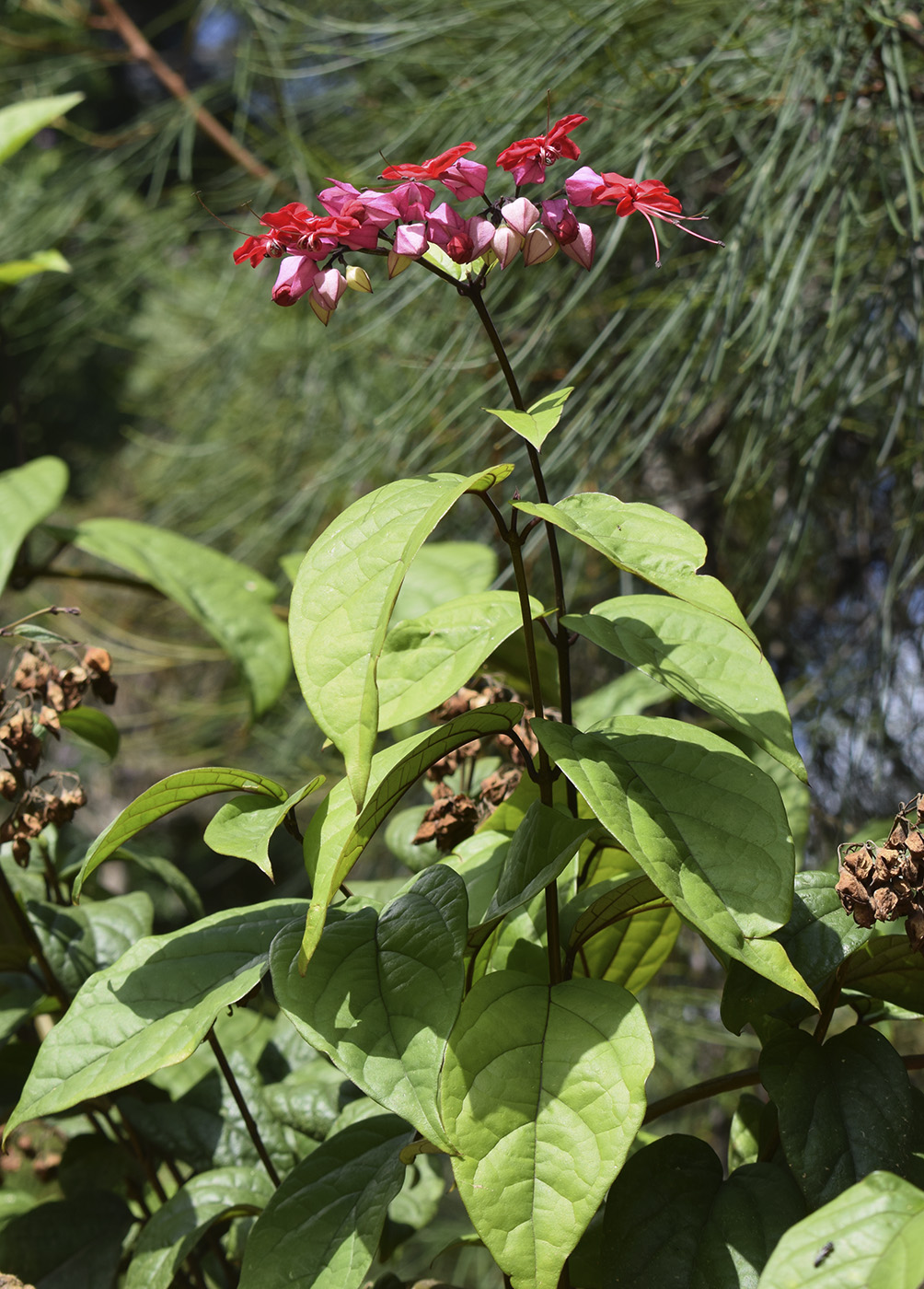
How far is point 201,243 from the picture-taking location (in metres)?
1.86

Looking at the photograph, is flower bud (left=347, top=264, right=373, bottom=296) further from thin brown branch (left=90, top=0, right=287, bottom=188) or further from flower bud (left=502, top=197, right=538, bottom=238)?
thin brown branch (left=90, top=0, right=287, bottom=188)

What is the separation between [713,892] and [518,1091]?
8cm

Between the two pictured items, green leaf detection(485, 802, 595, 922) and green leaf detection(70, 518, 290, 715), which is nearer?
green leaf detection(485, 802, 595, 922)

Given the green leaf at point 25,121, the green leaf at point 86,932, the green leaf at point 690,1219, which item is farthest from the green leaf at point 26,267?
the green leaf at point 690,1219

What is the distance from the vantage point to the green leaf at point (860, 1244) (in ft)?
Answer: 0.83

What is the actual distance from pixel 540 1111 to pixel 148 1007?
0.14 m

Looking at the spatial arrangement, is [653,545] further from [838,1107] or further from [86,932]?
[86,932]

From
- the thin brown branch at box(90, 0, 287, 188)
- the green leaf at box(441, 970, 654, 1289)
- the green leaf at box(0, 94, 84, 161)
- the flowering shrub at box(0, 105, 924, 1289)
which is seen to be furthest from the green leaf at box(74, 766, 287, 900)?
the thin brown branch at box(90, 0, 287, 188)

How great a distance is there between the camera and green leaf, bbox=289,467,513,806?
27 cm

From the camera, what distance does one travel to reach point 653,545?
32 centimetres

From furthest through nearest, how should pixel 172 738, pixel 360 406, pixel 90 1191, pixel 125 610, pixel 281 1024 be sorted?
pixel 125 610 < pixel 172 738 < pixel 360 406 < pixel 281 1024 < pixel 90 1191

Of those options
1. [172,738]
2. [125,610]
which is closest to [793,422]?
[172,738]

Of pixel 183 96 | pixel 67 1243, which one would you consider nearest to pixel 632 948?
pixel 67 1243

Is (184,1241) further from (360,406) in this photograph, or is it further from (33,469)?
(360,406)
